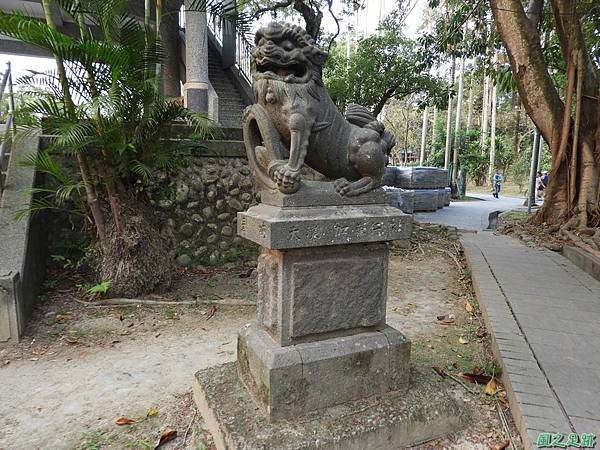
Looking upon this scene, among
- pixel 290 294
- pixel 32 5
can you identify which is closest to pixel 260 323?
pixel 290 294

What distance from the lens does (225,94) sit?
9.41 meters

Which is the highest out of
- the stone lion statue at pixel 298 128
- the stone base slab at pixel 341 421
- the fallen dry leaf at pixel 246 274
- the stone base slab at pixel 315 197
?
the stone lion statue at pixel 298 128

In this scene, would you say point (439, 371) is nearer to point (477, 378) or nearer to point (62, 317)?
point (477, 378)

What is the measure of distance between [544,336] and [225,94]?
8.11 metres

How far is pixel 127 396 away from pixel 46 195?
10.4 feet

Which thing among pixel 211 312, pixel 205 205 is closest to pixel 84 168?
pixel 205 205

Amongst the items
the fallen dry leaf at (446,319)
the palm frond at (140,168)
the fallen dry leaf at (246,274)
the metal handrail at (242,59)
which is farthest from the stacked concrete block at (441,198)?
the palm frond at (140,168)

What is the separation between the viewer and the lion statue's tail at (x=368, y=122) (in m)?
2.47

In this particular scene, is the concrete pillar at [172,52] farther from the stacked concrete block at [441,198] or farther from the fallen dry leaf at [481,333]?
the stacked concrete block at [441,198]

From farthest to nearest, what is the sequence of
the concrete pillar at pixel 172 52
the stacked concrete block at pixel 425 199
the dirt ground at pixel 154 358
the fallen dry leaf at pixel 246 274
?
the stacked concrete block at pixel 425 199 → the concrete pillar at pixel 172 52 → the fallen dry leaf at pixel 246 274 → the dirt ground at pixel 154 358

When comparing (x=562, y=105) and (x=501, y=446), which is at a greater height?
(x=562, y=105)

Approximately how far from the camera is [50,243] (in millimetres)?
4965

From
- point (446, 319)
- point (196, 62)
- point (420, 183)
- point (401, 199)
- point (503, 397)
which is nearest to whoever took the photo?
point (503, 397)

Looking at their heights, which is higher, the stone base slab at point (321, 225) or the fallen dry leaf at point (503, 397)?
the stone base slab at point (321, 225)
